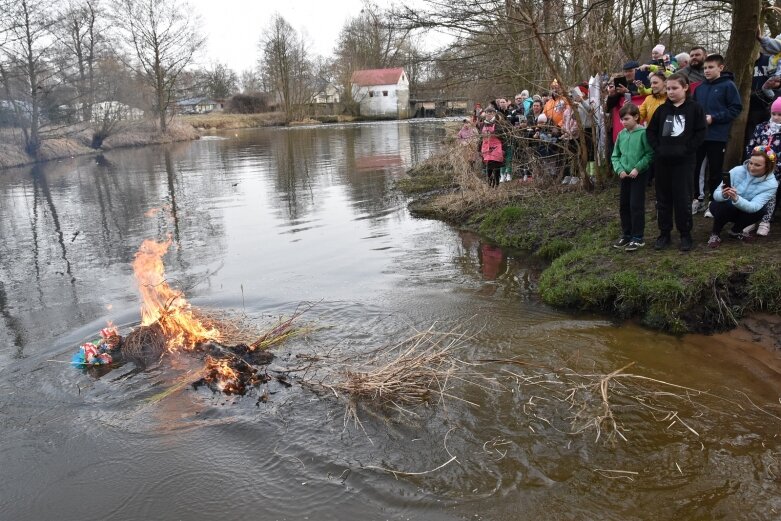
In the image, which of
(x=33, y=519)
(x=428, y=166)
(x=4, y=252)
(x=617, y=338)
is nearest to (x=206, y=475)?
(x=33, y=519)

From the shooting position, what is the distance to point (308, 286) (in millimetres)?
9062

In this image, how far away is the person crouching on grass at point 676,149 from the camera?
6.82 metres

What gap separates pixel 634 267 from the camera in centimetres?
732

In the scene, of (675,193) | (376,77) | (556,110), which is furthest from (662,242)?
(376,77)

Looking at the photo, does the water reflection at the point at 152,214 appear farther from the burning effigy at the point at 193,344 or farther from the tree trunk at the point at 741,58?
the tree trunk at the point at 741,58

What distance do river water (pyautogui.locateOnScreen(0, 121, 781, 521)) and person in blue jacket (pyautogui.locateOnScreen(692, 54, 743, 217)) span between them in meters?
3.18

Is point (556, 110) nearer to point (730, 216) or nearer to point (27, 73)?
point (730, 216)

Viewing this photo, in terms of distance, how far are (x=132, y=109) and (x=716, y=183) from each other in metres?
50.6

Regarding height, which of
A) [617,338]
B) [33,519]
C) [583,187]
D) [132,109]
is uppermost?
[132,109]

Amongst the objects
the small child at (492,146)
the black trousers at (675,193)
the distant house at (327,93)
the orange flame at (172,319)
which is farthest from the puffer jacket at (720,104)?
the distant house at (327,93)

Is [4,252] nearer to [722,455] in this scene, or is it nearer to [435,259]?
[435,259]

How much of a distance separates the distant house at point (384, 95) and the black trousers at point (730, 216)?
247 ft

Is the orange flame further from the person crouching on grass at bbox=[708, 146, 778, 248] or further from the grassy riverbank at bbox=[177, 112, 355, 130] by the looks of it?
the grassy riverbank at bbox=[177, 112, 355, 130]

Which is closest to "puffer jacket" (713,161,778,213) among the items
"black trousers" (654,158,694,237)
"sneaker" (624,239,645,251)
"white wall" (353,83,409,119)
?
"black trousers" (654,158,694,237)
